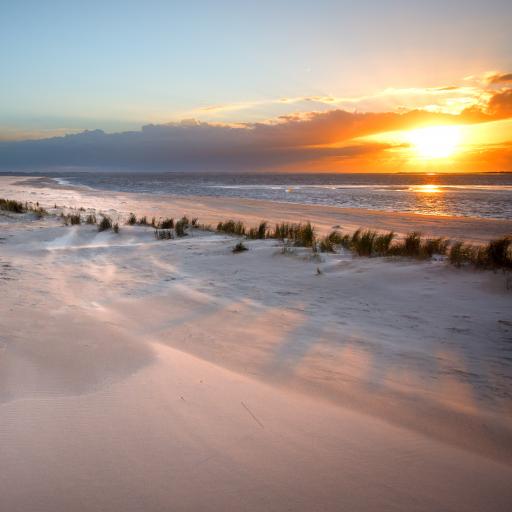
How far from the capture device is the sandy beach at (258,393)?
5.40 ft

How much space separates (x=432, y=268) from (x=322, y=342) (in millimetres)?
2899

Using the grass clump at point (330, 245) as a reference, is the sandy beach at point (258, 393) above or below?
below

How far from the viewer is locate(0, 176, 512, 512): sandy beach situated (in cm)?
165

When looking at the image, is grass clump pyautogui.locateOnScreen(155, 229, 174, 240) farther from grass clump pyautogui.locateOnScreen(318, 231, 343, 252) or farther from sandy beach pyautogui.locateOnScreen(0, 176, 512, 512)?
sandy beach pyautogui.locateOnScreen(0, 176, 512, 512)

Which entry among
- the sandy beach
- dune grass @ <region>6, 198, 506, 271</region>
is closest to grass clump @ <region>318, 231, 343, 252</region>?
dune grass @ <region>6, 198, 506, 271</region>

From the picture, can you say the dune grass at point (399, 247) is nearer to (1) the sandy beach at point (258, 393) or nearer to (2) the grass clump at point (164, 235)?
(2) the grass clump at point (164, 235)

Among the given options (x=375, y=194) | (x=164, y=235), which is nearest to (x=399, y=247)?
(x=164, y=235)

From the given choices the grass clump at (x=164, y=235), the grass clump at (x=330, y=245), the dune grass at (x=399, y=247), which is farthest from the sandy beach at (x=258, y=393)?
the grass clump at (x=164, y=235)

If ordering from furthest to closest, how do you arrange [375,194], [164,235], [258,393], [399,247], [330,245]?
[375,194] → [164,235] → [330,245] → [399,247] → [258,393]

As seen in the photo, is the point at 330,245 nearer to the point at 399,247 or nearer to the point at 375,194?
the point at 399,247

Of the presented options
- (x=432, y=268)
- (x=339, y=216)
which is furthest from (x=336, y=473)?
(x=339, y=216)

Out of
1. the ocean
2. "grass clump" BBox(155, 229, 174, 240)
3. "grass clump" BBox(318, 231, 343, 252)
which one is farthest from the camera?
the ocean

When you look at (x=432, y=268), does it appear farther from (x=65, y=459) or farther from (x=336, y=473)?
(x=65, y=459)

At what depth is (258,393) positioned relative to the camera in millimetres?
2445
